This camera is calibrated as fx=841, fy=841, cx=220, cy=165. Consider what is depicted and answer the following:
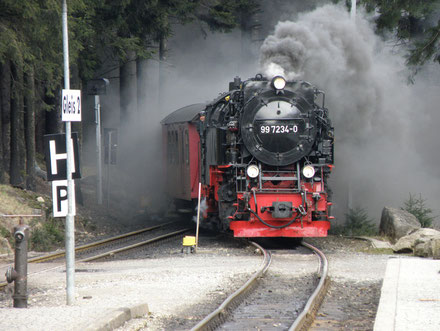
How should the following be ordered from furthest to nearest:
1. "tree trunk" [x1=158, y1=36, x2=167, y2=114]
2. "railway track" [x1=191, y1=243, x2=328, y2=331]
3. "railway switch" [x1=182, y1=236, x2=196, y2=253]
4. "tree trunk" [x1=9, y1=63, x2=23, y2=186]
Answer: "tree trunk" [x1=158, y1=36, x2=167, y2=114] → "tree trunk" [x1=9, y1=63, x2=23, y2=186] → "railway switch" [x1=182, y1=236, x2=196, y2=253] → "railway track" [x1=191, y1=243, x2=328, y2=331]

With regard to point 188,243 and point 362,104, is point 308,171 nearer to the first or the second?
point 188,243

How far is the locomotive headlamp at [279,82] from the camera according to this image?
17.6 metres

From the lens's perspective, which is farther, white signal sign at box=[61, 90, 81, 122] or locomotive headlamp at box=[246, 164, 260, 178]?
locomotive headlamp at box=[246, 164, 260, 178]

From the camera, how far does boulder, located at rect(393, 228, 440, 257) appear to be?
53.5ft

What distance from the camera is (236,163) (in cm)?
1775

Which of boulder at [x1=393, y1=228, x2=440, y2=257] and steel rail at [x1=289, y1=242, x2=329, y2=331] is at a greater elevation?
boulder at [x1=393, y1=228, x2=440, y2=257]

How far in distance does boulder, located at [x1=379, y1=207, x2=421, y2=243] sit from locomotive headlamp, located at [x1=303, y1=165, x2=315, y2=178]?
11.9 ft

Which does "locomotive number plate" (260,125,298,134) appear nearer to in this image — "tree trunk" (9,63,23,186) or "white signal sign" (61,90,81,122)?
"white signal sign" (61,90,81,122)

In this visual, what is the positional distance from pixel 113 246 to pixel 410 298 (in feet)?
34.6

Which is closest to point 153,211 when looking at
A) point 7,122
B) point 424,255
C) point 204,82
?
point 7,122

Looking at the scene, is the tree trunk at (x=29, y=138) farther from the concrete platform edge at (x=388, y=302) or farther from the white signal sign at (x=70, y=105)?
the concrete platform edge at (x=388, y=302)

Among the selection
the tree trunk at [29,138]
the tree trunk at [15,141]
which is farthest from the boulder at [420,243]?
the tree trunk at [29,138]

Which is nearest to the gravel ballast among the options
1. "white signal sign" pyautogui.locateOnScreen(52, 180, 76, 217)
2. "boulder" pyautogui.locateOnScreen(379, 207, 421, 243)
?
"white signal sign" pyautogui.locateOnScreen(52, 180, 76, 217)

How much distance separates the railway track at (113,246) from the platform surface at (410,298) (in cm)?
626
